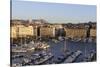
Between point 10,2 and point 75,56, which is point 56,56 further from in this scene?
point 10,2

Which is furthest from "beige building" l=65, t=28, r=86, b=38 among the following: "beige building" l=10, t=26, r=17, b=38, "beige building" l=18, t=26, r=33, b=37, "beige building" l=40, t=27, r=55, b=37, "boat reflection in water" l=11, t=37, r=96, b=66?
"beige building" l=10, t=26, r=17, b=38

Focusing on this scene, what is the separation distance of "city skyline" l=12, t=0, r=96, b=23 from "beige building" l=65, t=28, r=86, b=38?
0.41ft

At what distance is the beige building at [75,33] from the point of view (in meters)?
2.93

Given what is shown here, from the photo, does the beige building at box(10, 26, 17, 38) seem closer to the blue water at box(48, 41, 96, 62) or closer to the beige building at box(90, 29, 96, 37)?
the blue water at box(48, 41, 96, 62)

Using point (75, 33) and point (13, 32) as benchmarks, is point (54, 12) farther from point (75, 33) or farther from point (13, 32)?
point (13, 32)

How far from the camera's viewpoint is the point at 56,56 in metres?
2.85

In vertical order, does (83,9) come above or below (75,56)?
above

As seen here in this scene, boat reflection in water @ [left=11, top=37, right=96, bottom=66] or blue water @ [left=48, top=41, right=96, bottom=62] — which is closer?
boat reflection in water @ [left=11, top=37, right=96, bottom=66]

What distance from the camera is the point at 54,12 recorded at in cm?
288

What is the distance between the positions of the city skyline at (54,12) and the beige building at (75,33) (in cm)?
13

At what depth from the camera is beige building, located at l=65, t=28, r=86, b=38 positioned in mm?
2932
